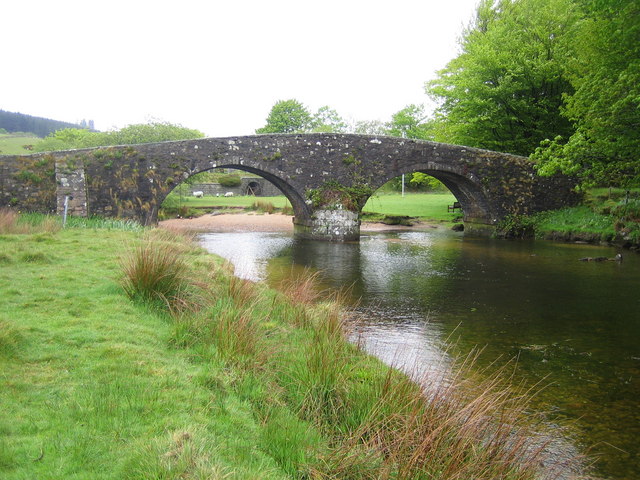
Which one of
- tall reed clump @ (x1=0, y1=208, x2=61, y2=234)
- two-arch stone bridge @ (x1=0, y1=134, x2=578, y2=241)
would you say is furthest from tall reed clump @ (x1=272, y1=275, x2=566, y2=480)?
two-arch stone bridge @ (x1=0, y1=134, x2=578, y2=241)

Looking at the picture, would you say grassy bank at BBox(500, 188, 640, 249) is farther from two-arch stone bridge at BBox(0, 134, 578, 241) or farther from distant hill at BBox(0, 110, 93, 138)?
distant hill at BBox(0, 110, 93, 138)

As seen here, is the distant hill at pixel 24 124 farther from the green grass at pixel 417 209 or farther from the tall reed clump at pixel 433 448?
the tall reed clump at pixel 433 448

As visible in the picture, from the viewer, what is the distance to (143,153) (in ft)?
53.9

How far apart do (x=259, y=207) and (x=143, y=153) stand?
15.6 metres

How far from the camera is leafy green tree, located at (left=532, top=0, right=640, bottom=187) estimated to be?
37.2ft

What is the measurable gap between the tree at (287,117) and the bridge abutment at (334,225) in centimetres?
4161

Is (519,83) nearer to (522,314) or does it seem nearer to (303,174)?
(303,174)

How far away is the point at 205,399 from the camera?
3225 millimetres

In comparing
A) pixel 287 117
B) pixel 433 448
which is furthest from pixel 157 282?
pixel 287 117

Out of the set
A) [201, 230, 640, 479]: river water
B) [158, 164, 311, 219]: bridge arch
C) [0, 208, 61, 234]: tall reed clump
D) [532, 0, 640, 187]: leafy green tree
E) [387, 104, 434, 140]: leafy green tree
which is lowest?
[201, 230, 640, 479]: river water

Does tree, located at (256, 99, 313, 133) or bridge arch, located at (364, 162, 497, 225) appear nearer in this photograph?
bridge arch, located at (364, 162, 497, 225)

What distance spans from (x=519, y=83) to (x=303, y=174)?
10769mm

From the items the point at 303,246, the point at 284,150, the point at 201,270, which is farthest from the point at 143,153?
the point at 201,270

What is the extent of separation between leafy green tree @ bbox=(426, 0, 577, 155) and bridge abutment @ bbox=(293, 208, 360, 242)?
27.4ft
